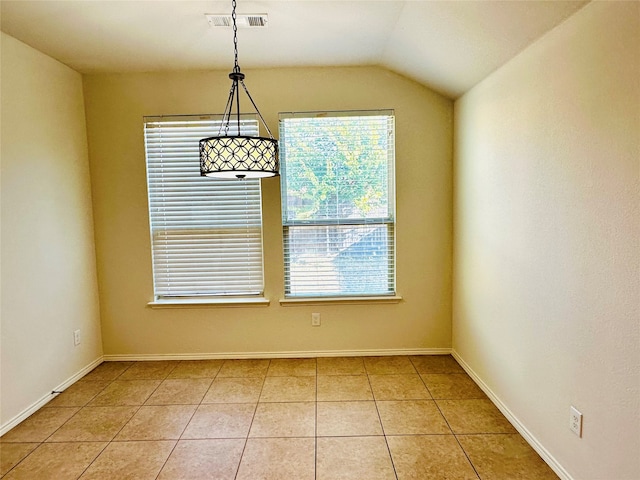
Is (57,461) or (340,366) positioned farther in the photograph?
(340,366)

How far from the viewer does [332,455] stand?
2.04m

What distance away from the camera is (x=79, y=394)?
278 cm

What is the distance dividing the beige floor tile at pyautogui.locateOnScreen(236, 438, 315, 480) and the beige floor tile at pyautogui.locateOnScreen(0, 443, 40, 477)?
127cm

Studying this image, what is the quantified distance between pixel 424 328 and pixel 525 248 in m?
1.46

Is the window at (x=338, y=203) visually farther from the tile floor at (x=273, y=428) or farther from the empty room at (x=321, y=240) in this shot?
the tile floor at (x=273, y=428)

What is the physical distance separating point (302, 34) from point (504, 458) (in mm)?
2892

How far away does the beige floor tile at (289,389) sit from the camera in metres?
2.65

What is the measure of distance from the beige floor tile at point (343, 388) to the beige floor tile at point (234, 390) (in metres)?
0.48

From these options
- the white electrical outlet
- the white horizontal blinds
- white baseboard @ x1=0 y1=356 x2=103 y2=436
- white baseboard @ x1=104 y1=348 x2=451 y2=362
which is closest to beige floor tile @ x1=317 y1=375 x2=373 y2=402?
white baseboard @ x1=104 y1=348 x2=451 y2=362

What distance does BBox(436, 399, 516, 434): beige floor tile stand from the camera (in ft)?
7.39

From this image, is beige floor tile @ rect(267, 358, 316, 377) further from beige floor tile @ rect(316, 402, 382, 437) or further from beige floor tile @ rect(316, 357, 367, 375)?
beige floor tile @ rect(316, 402, 382, 437)

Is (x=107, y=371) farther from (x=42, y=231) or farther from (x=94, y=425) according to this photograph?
(x=42, y=231)

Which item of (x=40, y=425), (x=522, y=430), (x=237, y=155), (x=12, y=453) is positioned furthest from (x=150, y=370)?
(x=522, y=430)

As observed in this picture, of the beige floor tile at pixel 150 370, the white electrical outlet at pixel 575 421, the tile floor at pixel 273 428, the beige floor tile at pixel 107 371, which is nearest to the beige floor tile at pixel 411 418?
the tile floor at pixel 273 428
